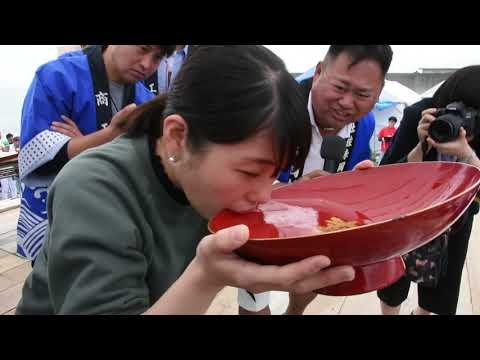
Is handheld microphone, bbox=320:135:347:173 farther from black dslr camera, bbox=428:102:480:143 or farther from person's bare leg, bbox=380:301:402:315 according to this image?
person's bare leg, bbox=380:301:402:315

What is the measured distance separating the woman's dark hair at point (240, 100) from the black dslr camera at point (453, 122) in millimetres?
607

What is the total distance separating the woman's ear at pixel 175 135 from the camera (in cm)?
66

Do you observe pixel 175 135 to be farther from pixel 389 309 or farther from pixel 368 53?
pixel 389 309

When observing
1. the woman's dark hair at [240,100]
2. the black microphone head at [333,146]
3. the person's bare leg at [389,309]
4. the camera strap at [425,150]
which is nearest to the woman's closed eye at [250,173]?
the woman's dark hair at [240,100]

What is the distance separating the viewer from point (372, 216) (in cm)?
83

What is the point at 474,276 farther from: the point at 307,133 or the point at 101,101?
the point at 101,101

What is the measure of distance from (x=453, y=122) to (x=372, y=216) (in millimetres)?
458

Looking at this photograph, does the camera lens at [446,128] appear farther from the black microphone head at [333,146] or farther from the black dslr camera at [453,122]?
the black microphone head at [333,146]

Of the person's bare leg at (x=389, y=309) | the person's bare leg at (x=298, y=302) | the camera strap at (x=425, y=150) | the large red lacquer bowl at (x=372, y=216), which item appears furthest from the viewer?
the person's bare leg at (x=389, y=309)

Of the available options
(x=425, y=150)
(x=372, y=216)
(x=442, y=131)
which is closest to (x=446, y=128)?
(x=442, y=131)

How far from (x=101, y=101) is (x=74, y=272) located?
68cm

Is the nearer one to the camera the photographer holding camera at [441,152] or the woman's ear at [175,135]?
the woman's ear at [175,135]

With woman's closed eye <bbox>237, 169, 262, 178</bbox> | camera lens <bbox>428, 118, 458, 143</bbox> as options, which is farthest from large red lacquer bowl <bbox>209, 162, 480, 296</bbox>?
camera lens <bbox>428, 118, 458, 143</bbox>
